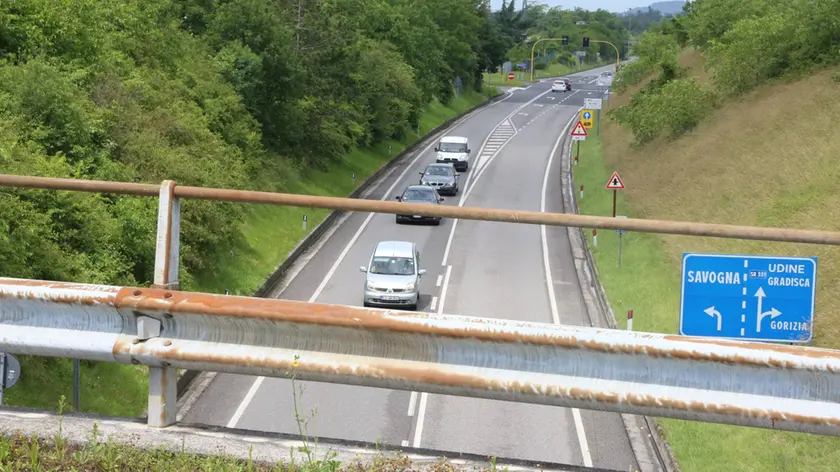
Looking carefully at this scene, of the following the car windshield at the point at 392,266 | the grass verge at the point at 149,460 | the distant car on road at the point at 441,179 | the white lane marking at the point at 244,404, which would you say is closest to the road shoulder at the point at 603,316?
the car windshield at the point at 392,266

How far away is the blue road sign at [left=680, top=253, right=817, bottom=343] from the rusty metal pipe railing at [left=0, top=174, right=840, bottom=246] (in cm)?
132

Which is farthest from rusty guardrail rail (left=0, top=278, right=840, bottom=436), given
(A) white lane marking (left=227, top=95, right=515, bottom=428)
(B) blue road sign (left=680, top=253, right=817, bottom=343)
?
(A) white lane marking (left=227, top=95, right=515, bottom=428)

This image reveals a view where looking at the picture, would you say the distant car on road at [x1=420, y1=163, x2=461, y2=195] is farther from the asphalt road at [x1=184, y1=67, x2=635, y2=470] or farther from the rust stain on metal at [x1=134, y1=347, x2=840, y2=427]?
the rust stain on metal at [x1=134, y1=347, x2=840, y2=427]

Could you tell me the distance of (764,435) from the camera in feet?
48.4

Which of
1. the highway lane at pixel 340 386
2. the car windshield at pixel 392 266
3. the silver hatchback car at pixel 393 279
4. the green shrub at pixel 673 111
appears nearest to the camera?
the highway lane at pixel 340 386

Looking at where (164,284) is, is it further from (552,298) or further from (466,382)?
(552,298)

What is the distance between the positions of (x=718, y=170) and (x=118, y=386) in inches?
1006

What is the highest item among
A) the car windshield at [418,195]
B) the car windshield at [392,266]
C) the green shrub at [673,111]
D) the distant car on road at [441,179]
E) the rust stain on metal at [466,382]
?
the green shrub at [673,111]

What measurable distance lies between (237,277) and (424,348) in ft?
71.3

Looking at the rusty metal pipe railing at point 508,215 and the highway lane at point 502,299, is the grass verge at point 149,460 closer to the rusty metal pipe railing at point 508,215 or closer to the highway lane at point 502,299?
the rusty metal pipe railing at point 508,215

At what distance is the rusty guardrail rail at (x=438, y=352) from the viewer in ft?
14.9

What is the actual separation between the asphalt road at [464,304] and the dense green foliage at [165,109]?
138 inches

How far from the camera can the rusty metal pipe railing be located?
4.67 meters

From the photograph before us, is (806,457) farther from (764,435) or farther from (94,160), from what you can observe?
(94,160)
